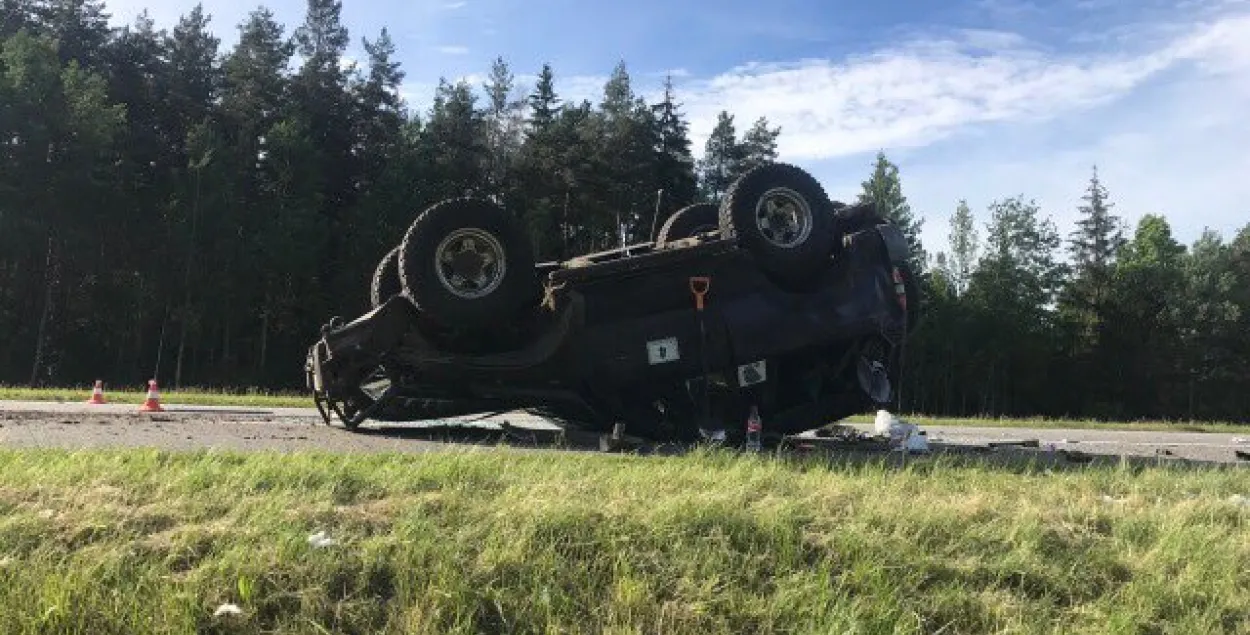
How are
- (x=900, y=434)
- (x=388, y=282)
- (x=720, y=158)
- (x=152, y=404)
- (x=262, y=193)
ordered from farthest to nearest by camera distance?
(x=720, y=158), (x=262, y=193), (x=152, y=404), (x=900, y=434), (x=388, y=282)

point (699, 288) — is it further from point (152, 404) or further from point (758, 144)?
point (758, 144)

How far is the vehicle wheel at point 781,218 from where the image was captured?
6.86 metres

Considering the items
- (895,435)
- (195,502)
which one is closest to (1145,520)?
(895,435)

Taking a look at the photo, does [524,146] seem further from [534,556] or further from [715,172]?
[534,556]

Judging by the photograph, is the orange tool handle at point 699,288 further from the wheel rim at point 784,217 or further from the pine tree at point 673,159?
the pine tree at point 673,159

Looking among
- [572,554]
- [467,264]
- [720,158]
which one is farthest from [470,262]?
[720,158]

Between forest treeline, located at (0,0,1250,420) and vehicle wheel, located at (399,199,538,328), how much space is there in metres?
27.1

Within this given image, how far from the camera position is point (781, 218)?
7.05 m

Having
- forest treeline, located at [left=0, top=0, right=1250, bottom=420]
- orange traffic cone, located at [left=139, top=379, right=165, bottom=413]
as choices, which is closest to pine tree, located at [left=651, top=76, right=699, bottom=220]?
forest treeline, located at [left=0, top=0, right=1250, bottom=420]

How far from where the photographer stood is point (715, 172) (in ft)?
185

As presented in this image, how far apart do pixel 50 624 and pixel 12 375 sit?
40.5m

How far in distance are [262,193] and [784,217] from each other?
39.4 m

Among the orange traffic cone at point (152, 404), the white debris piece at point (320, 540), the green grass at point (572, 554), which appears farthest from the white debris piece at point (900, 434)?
the orange traffic cone at point (152, 404)

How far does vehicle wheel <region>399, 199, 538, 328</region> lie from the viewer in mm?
6398
